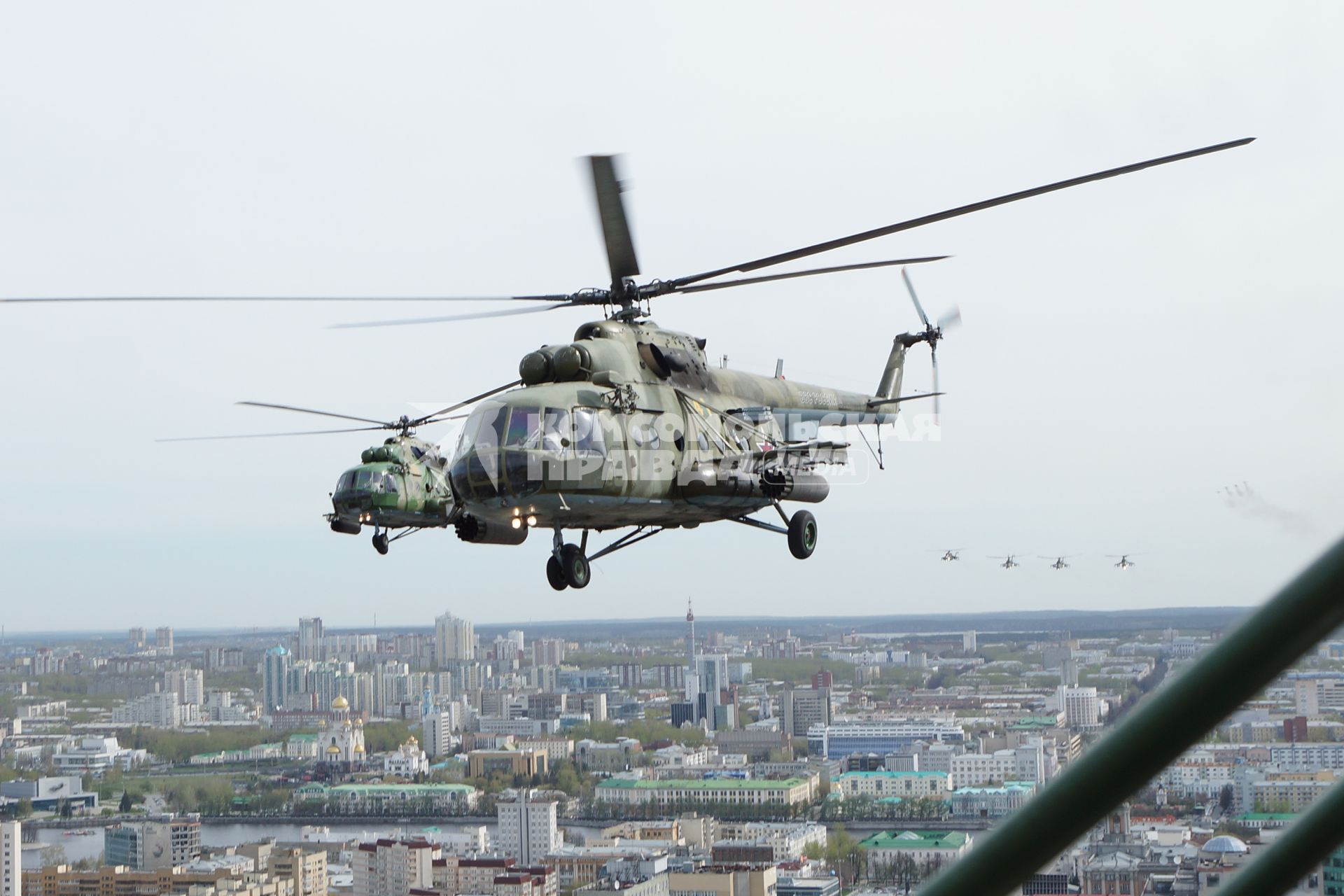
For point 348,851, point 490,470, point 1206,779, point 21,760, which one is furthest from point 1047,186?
point 21,760

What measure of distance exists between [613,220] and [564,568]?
1657 millimetres

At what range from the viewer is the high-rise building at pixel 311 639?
87750mm

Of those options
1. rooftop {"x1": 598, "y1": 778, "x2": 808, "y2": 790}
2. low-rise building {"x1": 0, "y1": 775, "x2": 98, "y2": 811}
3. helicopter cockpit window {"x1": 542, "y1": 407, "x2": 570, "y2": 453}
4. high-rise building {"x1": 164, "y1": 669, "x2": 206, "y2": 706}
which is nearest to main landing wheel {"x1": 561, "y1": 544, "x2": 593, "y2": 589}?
helicopter cockpit window {"x1": 542, "y1": 407, "x2": 570, "y2": 453}

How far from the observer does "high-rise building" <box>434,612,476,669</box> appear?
280ft

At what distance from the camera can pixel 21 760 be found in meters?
56.2

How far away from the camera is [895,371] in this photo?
1034cm

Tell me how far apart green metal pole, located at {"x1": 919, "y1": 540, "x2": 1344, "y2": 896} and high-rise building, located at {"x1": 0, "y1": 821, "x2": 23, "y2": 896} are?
38.2m

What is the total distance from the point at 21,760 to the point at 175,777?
220 inches

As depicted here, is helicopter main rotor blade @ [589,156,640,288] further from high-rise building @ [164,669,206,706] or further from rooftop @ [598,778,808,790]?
high-rise building @ [164,669,206,706]

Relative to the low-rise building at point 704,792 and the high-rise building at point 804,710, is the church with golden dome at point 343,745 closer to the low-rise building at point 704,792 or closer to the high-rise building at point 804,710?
the low-rise building at point 704,792

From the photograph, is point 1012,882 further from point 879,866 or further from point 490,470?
point 879,866

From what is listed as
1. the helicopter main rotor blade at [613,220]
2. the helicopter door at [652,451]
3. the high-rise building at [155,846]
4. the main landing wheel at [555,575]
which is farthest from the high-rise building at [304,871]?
the helicopter main rotor blade at [613,220]

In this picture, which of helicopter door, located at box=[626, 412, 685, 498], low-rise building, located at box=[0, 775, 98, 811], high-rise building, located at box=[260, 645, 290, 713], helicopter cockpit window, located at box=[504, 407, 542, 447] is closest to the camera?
helicopter cockpit window, located at box=[504, 407, 542, 447]

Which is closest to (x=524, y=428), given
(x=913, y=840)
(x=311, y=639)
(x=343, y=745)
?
(x=913, y=840)
